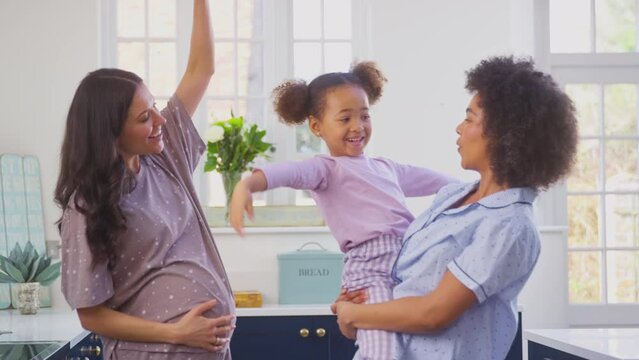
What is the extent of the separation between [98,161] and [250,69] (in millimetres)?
3953

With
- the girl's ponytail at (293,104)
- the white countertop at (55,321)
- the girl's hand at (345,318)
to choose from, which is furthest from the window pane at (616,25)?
the girl's hand at (345,318)

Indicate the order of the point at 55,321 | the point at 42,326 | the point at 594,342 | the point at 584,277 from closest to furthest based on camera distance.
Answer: the point at 594,342 < the point at 42,326 < the point at 55,321 < the point at 584,277

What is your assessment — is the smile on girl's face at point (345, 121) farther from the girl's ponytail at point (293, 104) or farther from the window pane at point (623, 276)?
the window pane at point (623, 276)

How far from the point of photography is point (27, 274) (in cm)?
477

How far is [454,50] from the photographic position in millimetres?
5867

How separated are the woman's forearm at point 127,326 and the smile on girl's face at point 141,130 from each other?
0.33m

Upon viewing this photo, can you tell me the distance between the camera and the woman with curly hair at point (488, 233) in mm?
1955

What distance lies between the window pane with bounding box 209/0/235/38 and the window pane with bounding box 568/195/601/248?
232cm

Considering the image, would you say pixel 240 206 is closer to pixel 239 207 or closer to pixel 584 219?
pixel 239 207

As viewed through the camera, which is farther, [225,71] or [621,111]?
[621,111]

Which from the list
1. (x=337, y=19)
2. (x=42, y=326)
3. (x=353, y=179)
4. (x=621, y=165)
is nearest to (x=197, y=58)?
(x=353, y=179)

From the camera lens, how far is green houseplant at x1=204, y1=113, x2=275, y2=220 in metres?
5.64

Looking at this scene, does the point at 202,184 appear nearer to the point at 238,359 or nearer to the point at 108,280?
the point at 238,359

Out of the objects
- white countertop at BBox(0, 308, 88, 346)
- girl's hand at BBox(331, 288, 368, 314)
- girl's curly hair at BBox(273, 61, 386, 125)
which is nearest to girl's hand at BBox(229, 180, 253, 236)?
girl's hand at BBox(331, 288, 368, 314)
